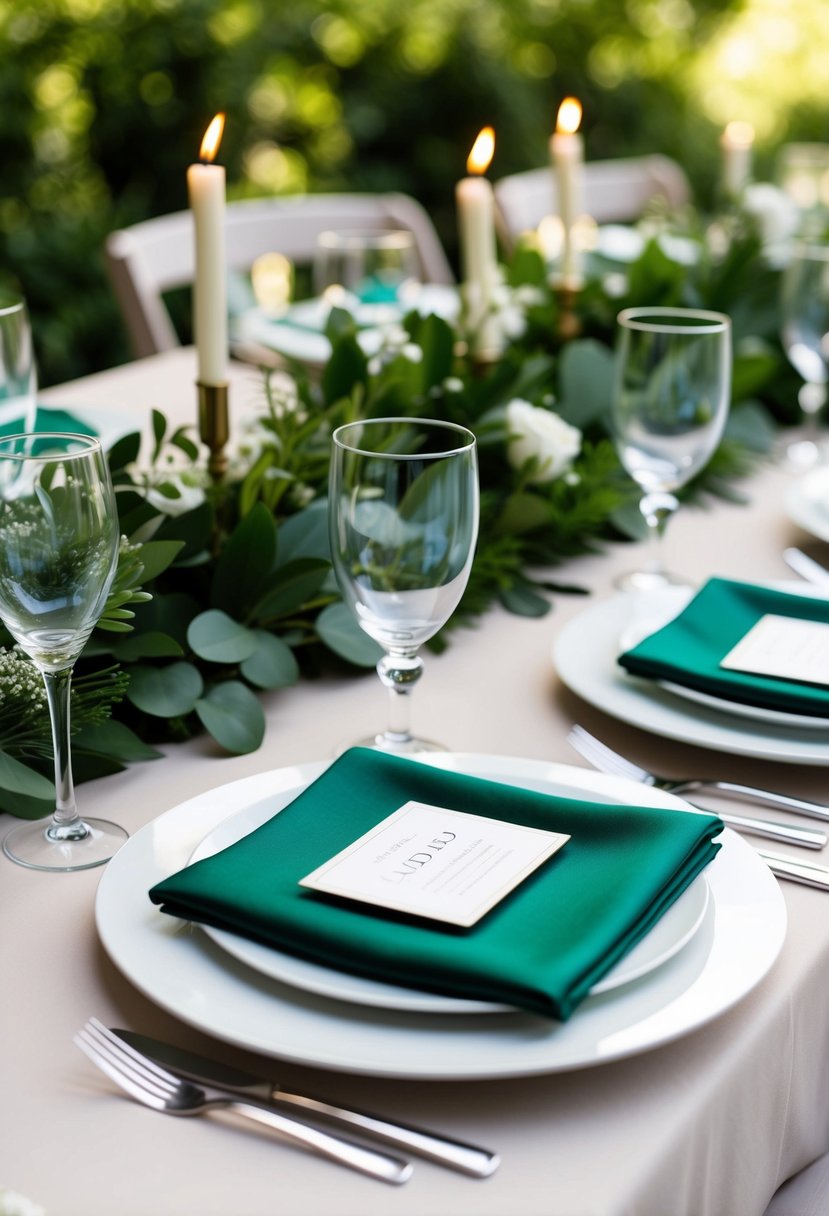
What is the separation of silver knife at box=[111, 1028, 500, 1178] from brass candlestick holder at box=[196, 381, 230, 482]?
1.79 ft

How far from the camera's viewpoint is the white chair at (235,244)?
2.11 metres

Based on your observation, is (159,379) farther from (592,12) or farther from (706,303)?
(592,12)

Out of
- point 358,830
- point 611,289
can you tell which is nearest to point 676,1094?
point 358,830

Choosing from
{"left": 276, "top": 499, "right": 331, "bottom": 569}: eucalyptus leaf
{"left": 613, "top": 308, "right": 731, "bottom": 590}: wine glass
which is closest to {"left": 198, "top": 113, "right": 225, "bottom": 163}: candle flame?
{"left": 276, "top": 499, "right": 331, "bottom": 569}: eucalyptus leaf

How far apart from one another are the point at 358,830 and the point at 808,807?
0.31 metres

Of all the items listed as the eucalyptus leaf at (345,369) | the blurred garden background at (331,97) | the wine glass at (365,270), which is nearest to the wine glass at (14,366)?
the eucalyptus leaf at (345,369)

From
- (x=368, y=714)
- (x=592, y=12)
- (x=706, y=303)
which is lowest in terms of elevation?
(x=368, y=714)

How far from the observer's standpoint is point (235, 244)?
244 cm

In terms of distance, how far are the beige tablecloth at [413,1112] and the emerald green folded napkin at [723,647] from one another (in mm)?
66

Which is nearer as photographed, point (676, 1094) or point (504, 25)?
point (676, 1094)

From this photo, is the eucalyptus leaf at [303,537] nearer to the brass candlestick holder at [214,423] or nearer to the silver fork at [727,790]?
the brass candlestick holder at [214,423]

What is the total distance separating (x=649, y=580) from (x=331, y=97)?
443 cm

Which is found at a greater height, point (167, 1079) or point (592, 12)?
point (592, 12)

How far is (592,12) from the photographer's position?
21.5 feet
